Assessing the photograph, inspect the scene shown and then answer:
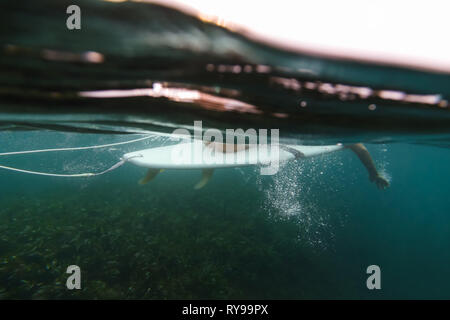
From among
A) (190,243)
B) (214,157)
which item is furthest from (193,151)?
(190,243)

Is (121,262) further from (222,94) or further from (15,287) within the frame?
(222,94)

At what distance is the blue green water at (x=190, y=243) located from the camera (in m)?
5.77

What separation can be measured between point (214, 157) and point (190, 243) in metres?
3.54

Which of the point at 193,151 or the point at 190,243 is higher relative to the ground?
the point at 193,151

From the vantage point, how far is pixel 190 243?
7551 mm

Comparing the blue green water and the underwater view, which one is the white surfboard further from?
the blue green water

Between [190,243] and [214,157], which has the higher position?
[214,157]

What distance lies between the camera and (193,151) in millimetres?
6652

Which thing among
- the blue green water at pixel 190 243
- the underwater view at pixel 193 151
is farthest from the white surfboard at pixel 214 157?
the blue green water at pixel 190 243

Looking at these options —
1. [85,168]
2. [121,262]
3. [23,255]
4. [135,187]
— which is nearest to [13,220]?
[23,255]

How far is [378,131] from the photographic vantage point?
1.89 meters

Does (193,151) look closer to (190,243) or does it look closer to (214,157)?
(214,157)

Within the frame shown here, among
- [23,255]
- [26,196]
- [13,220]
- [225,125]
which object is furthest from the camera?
[26,196]

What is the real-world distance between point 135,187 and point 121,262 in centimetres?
760
